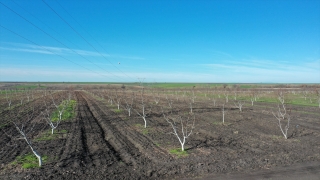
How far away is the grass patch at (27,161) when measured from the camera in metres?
11.2

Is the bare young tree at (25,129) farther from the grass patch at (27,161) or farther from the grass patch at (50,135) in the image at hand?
the grass patch at (50,135)

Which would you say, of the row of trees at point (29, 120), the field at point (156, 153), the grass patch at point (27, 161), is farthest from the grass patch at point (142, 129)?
the grass patch at point (27, 161)

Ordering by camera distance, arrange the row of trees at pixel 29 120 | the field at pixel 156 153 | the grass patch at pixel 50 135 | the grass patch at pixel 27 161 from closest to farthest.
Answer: the field at pixel 156 153 < the grass patch at pixel 27 161 < the row of trees at pixel 29 120 < the grass patch at pixel 50 135

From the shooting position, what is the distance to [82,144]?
1562 centimetres

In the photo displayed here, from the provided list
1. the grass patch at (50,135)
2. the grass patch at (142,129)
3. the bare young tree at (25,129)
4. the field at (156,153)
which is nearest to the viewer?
the field at (156,153)

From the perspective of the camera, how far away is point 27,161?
39.2 feet

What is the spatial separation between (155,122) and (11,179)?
51.9ft

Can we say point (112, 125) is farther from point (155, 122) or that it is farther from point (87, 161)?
point (87, 161)

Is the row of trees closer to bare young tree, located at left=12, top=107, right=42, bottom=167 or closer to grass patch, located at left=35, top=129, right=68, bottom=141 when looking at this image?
bare young tree, located at left=12, top=107, right=42, bottom=167

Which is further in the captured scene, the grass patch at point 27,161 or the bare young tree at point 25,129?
the grass patch at point 27,161

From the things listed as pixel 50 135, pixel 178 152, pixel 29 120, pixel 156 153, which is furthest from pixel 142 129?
pixel 29 120

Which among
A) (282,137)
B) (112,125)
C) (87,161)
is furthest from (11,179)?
(282,137)

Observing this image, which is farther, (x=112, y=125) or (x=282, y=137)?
(x=112, y=125)

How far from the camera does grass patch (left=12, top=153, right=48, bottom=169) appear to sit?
1125cm
